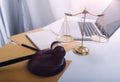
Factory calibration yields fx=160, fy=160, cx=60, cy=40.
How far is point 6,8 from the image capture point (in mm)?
1623

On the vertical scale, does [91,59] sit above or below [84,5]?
below

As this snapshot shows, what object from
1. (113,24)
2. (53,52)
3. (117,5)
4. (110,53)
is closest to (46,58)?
(53,52)

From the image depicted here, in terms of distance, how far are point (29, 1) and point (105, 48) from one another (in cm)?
112

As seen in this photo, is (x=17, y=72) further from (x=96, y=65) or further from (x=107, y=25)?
(x=107, y=25)

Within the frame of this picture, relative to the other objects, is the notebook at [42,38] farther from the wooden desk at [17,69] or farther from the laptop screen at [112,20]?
the laptop screen at [112,20]

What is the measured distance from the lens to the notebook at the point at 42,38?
0.83 metres

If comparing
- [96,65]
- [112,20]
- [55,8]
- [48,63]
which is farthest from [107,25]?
[55,8]

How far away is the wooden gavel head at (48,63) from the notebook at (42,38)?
0.52ft

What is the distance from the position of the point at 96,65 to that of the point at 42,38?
350 mm

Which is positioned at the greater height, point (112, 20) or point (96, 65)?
point (112, 20)

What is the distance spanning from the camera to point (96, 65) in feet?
2.31

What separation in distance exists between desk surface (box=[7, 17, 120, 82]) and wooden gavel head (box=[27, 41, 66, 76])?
0.05 meters

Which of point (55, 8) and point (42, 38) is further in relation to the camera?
point (55, 8)

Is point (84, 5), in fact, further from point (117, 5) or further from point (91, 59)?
point (91, 59)
